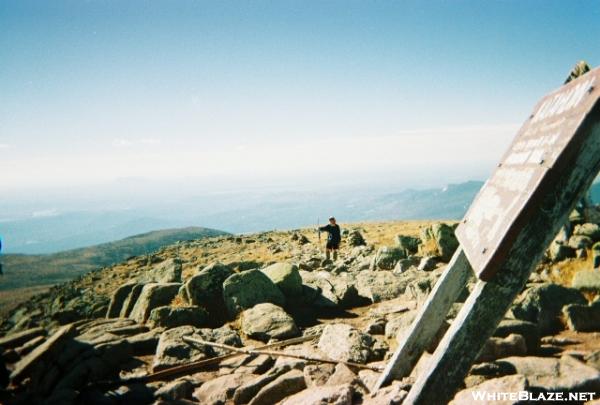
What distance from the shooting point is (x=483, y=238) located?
115 inches

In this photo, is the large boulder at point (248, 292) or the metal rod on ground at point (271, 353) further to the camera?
the large boulder at point (248, 292)

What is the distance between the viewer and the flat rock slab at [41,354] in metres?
6.98

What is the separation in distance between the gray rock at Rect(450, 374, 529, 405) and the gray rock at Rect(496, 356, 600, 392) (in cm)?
48

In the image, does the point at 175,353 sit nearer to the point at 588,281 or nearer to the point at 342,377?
the point at 342,377

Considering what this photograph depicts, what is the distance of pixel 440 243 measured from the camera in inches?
496

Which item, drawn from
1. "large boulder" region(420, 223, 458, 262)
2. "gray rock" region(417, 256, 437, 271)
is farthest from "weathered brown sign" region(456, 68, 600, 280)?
A: "large boulder" region(420, 223, 458, 262)

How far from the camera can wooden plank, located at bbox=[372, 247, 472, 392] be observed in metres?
4.28

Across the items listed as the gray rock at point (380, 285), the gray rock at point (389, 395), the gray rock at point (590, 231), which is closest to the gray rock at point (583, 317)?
the gray rock at point (389, 395)

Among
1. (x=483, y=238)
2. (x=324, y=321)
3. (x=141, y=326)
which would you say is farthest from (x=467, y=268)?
(x=141, y=326)

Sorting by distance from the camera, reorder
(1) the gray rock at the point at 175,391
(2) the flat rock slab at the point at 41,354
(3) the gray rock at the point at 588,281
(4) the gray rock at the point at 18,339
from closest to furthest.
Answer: (1) the gray rock at the point at 175,391
(3) the gray rock at the point at 588,281
(2) the flat rock slab at the point at 41,354
(4) the gray rock at the point at 18,339

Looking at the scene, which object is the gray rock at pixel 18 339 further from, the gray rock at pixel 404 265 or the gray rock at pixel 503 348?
the gray rock at pixel 503 348

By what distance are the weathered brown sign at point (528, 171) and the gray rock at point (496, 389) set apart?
1.74m

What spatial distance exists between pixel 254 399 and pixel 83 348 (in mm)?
4879

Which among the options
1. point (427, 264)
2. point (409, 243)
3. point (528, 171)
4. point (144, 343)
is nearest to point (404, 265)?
point (427, 264)
